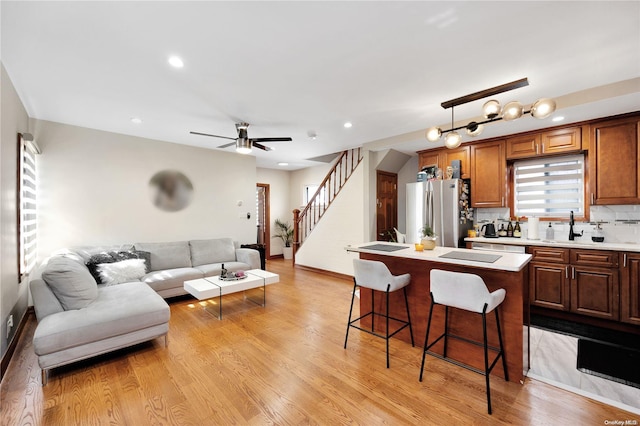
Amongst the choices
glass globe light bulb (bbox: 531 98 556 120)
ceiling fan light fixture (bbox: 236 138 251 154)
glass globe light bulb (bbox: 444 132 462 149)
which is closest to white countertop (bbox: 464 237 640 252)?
glass globe light bulb (bbox: 444 132 462 149)

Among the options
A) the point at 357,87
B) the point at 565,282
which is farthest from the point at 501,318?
the point at 357,87

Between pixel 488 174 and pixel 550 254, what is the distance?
4.63 ft

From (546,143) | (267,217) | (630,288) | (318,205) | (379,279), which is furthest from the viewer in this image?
(267,217)

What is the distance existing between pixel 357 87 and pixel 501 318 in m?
2.54

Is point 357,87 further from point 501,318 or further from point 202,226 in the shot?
point 202,226

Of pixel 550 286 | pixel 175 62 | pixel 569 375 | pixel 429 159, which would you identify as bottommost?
pixel 569 375

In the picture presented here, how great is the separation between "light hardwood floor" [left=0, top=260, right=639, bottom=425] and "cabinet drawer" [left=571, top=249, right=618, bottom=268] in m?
1.99

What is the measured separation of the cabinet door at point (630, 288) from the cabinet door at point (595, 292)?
0.05 m

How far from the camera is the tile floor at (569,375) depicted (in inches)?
78.1

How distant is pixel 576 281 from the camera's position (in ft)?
11.0

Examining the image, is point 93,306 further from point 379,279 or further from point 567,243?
point 567,243

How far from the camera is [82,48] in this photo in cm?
220

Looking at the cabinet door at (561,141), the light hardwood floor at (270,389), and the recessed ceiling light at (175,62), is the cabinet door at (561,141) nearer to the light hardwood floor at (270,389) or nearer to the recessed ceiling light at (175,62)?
the light hardwood floor at (270,389)

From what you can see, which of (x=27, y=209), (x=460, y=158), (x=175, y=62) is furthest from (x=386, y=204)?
(x=27, y=209)
